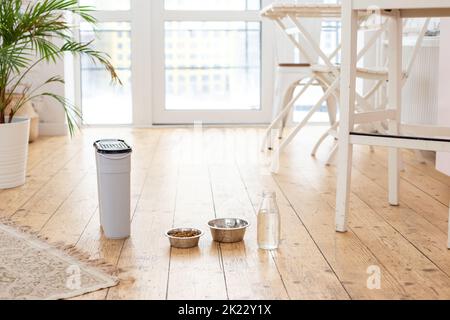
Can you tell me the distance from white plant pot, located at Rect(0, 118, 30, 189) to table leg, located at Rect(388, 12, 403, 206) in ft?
5.25

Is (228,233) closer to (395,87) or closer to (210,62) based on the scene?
(395,87)

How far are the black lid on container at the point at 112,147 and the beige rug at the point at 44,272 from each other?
33cm

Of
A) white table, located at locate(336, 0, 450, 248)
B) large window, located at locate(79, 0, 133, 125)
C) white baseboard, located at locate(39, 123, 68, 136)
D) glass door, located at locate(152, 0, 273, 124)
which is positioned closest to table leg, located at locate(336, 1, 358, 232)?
white table, located at locate(336, 0, 450, 248)

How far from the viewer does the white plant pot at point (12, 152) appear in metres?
3.30

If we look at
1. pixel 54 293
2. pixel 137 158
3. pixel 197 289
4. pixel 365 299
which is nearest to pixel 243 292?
pixel 197 289

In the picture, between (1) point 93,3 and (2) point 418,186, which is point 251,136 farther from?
(2) point 418,186

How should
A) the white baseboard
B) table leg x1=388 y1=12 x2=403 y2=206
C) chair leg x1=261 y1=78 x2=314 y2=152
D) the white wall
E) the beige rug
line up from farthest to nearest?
the white baseboard, chair leg x1=261 y1=78 x2=314 y2=152, the white wall, table leg x1=388 y1=12 x2=403 y2=206, the beige rug

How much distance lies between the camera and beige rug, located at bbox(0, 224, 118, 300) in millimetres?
1929

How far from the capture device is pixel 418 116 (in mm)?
4387

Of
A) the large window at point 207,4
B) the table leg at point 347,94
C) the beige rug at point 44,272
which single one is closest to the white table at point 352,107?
the table leg at point 347,94

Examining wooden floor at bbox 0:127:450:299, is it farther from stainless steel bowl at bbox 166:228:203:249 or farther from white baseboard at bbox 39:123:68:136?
white baseboard at bbox 39:123:68:136

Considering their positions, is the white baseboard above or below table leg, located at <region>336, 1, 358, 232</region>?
below

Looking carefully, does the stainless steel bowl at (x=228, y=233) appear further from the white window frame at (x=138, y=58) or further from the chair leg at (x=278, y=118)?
the white window frame at (x=138, y=58)

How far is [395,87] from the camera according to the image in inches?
115
